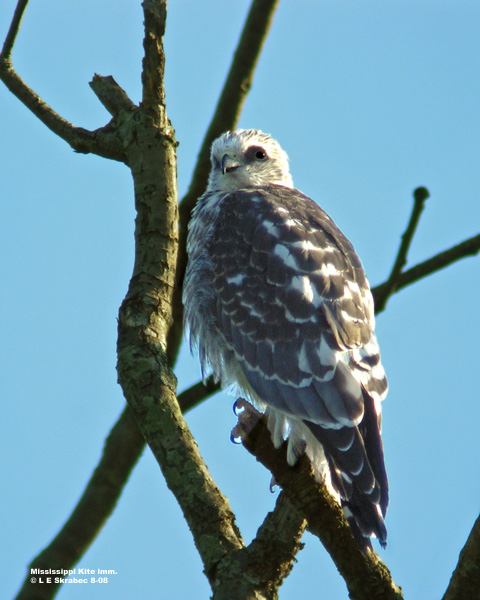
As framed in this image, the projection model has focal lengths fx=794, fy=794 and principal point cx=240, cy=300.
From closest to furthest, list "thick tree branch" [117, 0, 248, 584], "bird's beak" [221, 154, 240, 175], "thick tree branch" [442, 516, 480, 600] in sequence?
"thick tree branch" [442, 516, 480, 600]
"thick tree branch" [117, 0, 248, 584]
"bird's beak" [221, 154, 240, 175]

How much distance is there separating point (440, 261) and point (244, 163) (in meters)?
2.41

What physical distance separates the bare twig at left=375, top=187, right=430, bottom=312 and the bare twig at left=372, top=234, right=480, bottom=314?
0.26m

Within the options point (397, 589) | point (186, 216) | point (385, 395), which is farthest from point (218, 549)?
point (186, 216)

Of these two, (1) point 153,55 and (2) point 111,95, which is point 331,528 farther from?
(2) point 111,95

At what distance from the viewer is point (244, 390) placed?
16.9ft

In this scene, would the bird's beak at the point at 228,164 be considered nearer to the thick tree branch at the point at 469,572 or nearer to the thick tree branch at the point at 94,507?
the thick tree branch at the point at 94,507

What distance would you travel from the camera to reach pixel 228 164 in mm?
6656

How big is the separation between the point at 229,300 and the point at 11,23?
226 centimetres

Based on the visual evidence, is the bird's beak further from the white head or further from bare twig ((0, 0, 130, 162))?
Answer: bare twig ((0, 0, 130, 162))

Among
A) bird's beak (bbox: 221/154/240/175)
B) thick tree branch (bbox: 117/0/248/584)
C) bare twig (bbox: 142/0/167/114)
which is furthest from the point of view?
bird's beak (bbox: 221/154/240/175)

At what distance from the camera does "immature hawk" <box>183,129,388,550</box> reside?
13.1 ft

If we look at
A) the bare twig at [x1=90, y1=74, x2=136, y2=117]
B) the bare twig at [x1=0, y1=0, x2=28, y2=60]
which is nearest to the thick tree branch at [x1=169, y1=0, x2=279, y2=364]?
the bare twig at [x1=90, y1=74, x2=136, y2=117]

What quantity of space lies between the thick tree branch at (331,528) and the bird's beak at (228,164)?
11.0 feet

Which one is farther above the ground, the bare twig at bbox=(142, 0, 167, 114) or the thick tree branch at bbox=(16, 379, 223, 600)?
the bare twig at bbox=(142, 0, 167, 114)
